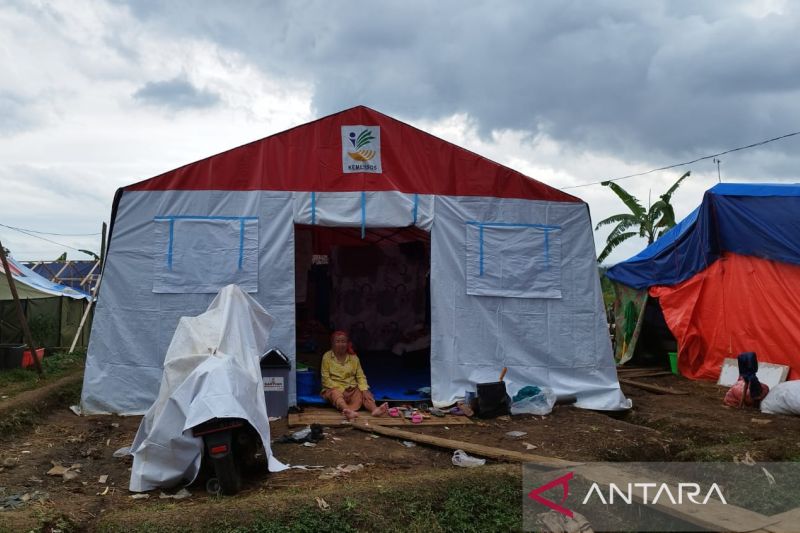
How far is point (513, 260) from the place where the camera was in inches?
311

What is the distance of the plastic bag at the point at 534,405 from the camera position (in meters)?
7.35

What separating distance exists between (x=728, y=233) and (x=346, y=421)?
6946mm

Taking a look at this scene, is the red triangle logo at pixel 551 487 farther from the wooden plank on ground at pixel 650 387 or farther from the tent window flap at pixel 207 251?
the wooden plank on ground at pixel 650 387

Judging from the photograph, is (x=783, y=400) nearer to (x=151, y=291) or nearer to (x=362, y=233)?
→ (x=362, y=233)

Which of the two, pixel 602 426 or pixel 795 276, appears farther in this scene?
pixel 795 276

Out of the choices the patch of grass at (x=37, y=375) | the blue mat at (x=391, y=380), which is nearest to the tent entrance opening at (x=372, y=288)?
the blue mat at (x=391, y=380)

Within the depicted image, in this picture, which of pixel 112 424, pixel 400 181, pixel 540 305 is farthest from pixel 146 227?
Answer: pixel 540 305

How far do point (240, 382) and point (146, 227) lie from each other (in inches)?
129

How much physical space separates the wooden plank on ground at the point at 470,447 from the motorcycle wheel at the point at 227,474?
1992 mm

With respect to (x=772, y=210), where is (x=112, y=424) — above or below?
below

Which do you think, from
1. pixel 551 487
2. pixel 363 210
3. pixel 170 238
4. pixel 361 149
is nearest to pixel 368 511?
pixel 551 487

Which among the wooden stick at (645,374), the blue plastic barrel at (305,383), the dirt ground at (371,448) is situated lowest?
the wooden stick at (645,374)

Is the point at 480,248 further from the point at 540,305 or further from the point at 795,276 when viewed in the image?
the point at 795,276

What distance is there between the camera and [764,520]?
385 cm
